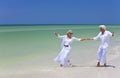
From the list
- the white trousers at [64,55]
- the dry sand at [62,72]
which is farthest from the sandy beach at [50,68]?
the white trousers at [64,55]

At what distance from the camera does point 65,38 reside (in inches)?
500

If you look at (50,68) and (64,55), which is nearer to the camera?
(50,68)

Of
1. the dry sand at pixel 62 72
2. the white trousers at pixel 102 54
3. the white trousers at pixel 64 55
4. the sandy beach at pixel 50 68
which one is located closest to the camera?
the dry sand at pixel 62 72

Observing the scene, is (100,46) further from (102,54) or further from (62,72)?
(62,72)

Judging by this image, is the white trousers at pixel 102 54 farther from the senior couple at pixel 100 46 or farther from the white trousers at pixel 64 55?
the white trousers at pixel 64 55

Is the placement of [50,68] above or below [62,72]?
below

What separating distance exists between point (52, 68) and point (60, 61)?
0.53 m

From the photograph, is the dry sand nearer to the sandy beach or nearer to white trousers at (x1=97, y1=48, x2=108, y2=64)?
the sandy beach

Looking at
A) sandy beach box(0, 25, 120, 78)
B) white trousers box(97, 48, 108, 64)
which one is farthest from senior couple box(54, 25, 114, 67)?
sandy beach box(0, 25, 120, 78)

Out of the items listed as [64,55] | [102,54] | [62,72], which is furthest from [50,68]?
[102,54]

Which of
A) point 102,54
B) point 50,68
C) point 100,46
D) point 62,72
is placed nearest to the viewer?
point 62,72

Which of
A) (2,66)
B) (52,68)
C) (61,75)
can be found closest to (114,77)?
(61,75)

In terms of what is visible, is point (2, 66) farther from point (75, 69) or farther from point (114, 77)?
point (114, 77)

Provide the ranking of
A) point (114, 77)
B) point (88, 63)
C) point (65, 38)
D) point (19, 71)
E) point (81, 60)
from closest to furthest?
point (114, 77) < point (19, 71) < point (65, 38) < point (88, 63) < point (81, 60)
